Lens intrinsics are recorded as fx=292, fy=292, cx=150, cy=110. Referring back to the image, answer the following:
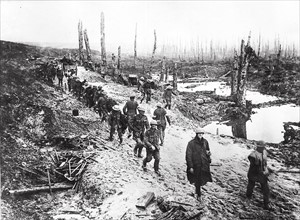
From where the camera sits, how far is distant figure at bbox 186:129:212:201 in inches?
244

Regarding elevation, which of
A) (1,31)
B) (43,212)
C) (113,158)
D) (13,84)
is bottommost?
(43,212)

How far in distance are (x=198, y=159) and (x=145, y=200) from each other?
1404 mm

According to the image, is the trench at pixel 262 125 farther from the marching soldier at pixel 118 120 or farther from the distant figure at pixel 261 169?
the distant figure at pixel 261 169

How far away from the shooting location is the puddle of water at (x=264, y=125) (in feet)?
43.6

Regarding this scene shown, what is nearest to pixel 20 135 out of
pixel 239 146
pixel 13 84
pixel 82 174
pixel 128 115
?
pixel 82 174

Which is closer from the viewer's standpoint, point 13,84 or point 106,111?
point 106,111

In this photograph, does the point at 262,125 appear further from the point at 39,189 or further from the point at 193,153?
the point at 39,189

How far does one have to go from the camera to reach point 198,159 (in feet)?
20.4

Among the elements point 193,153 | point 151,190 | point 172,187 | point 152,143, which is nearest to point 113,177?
point 151,190

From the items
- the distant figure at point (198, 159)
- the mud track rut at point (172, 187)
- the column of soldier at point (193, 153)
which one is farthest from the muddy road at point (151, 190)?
the distant figure at point (198, 159)

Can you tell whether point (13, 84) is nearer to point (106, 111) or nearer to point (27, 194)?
point (106, 111)

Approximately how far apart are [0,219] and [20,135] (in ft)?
13.1

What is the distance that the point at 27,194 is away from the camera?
22.3ft

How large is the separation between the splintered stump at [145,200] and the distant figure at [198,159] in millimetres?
939
